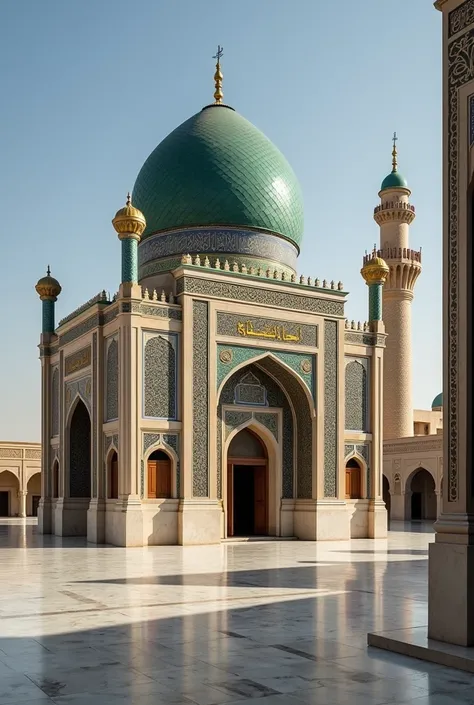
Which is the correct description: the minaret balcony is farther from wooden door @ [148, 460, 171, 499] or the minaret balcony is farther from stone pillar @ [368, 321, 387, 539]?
wooden door @ [148, 460, 171, 499]

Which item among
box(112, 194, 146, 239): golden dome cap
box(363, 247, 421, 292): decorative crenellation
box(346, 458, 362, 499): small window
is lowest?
box(346, 458, 362, 499): small window

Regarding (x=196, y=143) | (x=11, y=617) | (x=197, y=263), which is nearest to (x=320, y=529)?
(x=197, y=263)

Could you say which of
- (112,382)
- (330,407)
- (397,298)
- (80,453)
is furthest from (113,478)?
(397,298)

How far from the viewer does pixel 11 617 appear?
690 cm

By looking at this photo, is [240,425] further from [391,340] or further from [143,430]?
[391,340]

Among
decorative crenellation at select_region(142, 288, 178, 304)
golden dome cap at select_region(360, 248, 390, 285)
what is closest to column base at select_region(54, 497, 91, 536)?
decorative crenellation at select_region(142, 288, 178, 304)

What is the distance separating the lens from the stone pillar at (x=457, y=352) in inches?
214

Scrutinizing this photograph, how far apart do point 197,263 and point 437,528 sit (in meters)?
11.6

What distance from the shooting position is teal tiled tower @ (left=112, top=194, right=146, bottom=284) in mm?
15641

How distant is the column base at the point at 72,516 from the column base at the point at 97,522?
2.02 m

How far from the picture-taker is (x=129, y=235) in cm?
1586

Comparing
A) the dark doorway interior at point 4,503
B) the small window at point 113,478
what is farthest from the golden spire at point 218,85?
the dark doorway interior at point 4,503

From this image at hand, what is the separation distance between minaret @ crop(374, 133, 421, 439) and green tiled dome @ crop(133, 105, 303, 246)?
33.0 ft

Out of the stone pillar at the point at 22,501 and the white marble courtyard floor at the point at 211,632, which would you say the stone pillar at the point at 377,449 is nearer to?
the white marble courtyard floor at the point at 211,632
